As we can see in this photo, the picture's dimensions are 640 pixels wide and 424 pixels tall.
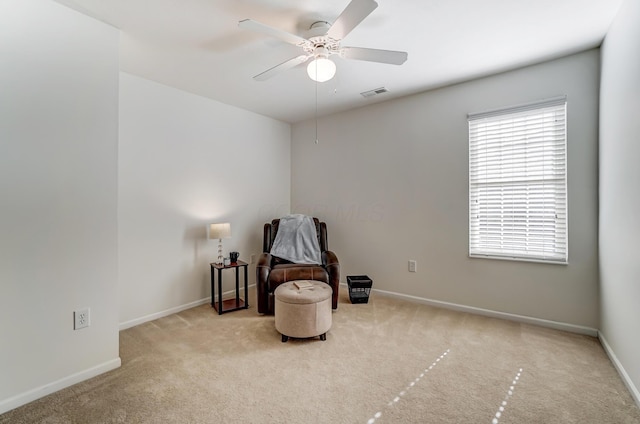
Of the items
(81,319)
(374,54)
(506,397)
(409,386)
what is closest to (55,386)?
(81,319)

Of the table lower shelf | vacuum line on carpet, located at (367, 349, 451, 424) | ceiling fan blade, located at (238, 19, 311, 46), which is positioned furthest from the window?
the table lower shelf

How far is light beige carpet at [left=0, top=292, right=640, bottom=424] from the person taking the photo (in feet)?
5.45

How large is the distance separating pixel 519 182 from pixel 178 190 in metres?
3.65

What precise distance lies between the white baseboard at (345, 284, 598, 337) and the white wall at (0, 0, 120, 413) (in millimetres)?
3002

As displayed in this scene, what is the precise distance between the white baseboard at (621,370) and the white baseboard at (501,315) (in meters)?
0.13

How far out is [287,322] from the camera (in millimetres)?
2504

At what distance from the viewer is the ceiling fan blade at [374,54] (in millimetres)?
2006

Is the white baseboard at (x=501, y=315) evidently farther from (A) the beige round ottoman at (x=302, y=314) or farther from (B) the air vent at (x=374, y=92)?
(B) the air vent at (x=374, y=92)

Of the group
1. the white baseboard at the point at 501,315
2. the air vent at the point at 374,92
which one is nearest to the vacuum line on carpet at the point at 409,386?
the white baseboard at the point at 501,315

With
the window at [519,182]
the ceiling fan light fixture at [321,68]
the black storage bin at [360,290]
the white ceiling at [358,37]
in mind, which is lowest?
the black storage bin at [360,290]

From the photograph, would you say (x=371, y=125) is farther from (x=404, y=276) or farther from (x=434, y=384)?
(x=434, y=384)

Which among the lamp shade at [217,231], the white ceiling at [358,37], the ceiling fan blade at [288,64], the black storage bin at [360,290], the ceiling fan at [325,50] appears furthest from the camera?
the black storage bin at [360,290]

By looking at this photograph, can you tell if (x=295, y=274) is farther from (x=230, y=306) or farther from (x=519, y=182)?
(x=519, y=182)

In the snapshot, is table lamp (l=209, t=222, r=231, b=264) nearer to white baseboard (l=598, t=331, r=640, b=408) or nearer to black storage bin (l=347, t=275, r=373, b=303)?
black storage bin (l=347, t=275, r=373, b=303)
